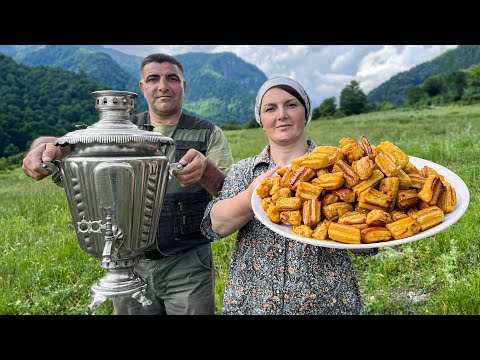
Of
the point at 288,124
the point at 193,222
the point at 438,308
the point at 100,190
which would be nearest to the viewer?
the point at 100,190

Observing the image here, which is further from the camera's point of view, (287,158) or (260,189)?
(287,158)

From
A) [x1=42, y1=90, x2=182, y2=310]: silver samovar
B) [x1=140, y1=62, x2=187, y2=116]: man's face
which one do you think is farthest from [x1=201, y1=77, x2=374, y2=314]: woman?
[x1=140, y1=62, x2=187, y2=116]: man's face

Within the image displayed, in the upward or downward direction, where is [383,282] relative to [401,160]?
downward

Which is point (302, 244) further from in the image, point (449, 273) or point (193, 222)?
point (449, 273)

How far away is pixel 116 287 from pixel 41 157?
0.59 m

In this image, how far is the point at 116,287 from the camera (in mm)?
1678

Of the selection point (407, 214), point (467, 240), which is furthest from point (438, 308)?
point (407, 214)

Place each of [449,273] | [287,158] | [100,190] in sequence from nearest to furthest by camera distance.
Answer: [100,190] → [287,158] → [449,273]

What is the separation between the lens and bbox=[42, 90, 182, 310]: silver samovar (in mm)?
1577

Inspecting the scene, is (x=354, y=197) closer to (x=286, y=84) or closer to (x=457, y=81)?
(x=286, y=84)

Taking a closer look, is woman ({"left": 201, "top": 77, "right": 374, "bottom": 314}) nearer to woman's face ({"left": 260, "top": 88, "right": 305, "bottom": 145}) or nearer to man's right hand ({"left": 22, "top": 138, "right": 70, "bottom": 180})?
woman's face ({"left": 260, "top": 88, "right": 305, "bottom": 145})

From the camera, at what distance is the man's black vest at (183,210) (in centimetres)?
222

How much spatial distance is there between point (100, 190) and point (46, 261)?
2.89 meters

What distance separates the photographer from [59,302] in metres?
3.84
